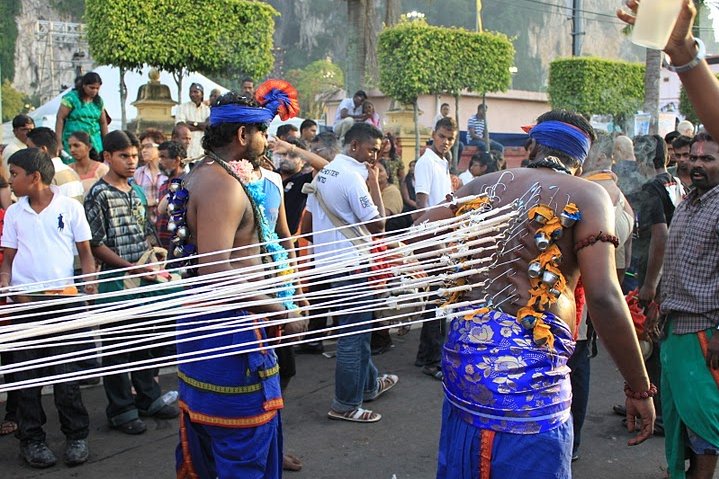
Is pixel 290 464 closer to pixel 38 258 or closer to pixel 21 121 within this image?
pixel 38 258

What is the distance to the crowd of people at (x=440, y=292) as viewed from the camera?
2.82m

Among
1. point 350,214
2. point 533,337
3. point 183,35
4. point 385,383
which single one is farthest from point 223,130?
point 183,35

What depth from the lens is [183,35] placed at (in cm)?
1105

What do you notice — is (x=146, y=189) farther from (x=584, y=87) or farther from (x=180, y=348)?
Result: (x=584, y=87)

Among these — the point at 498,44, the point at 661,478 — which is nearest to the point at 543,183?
the point at 661,478

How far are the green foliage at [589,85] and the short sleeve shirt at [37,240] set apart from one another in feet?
65.8

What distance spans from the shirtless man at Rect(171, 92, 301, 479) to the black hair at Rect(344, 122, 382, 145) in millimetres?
2135

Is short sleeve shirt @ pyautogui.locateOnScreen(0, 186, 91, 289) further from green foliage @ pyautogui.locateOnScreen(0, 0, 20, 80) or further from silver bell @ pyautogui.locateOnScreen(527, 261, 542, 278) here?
green foliage @ pyautogui.locateOnScreen(0, 0, 20, 80)

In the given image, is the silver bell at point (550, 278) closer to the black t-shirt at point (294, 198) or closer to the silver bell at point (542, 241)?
the silver bell at point (542, 241)

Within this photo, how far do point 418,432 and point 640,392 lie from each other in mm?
2509

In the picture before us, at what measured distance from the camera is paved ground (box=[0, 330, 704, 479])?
4.59 metres

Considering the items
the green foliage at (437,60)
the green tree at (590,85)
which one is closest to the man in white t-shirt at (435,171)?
the green foliage at (437,60)

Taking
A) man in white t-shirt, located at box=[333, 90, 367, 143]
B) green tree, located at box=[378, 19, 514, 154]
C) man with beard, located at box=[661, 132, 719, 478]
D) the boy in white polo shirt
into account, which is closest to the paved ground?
the boy in white polo shirt

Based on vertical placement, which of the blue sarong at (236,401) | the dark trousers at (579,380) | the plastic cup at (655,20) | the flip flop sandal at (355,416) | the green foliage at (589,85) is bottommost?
the flip flop sandal at (355,416)
